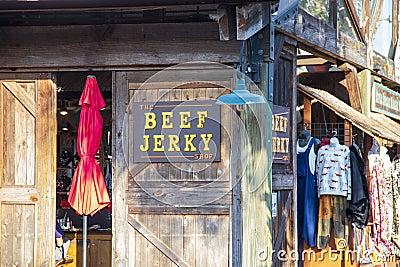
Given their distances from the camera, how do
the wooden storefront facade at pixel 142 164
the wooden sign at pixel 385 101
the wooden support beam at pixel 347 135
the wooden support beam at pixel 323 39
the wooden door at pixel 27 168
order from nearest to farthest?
the wooden storefront facade at pixel 142 164 < the wooden door at pixel 27 168 < the wooden support beam at pixel 323 39 < the wooden support beam at pixel 347 135 < the wooden sign at pixel 385 101

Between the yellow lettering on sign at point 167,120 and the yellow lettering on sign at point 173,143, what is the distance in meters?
0.11

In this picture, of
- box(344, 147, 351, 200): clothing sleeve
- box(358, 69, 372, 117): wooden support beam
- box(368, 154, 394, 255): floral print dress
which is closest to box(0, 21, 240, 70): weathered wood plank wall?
box(344, 147, 351, 200): clothing sleeve

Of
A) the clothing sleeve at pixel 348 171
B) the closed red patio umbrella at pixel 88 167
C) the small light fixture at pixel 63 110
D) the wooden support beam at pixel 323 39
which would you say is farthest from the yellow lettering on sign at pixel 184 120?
the small light fixture at pixel 63 110

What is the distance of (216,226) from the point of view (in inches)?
348

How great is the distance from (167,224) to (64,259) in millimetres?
2524

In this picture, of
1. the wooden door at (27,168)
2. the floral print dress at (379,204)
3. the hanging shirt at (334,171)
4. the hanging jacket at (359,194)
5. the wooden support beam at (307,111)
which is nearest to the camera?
the wooden door at (27,168)

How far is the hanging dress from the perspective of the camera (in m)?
11.0

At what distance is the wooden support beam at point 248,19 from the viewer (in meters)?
8.21

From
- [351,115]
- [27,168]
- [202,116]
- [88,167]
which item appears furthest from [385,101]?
[27,168]

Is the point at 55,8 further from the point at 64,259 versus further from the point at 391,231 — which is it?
the point at 391,231

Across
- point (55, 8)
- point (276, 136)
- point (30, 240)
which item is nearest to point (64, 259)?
point (30, 240)

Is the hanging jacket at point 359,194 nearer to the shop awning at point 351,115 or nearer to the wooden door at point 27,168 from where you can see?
the shop awning at point 351,115

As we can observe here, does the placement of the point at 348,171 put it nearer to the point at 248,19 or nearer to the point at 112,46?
the point at 248,19

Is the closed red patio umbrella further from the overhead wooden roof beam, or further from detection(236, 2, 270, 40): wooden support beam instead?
detection(236, 2, 270, 40): wooden support beam
